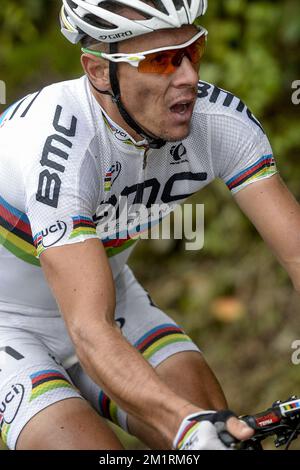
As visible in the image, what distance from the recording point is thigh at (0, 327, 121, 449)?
3703mm

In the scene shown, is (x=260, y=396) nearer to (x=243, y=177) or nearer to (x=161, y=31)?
(x=243, y=177)

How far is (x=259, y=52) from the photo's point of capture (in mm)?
8430

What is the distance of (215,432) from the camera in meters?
3.01

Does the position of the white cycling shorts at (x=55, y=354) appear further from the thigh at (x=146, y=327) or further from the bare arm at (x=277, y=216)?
the bare arm at (x=277, y=216)

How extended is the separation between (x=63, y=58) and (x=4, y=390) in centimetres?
569

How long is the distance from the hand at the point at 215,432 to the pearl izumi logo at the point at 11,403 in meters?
1.04

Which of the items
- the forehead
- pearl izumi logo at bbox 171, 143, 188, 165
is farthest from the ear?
pearl izumi logo at bbox 171, 143, 188, 165

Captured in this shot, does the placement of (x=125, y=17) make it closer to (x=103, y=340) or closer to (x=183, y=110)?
(x=183, y=110)

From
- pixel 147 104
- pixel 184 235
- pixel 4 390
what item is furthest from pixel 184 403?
pixel 184 235

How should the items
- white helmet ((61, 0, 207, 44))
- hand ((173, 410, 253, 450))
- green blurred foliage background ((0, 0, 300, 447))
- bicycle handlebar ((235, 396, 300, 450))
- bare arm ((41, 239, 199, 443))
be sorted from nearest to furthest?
hand ((173, 410, 253, 450))
bicycle handlebar ((235, 396, 300, 450))
bare arm ((41, 239, 199, 443))
white helmet ((61, 0, 207, 44))
green blurred foliage background ((0, 0, 300, 447))

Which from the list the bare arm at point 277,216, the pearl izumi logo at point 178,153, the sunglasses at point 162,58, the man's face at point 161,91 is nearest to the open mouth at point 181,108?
the man's face at point 161,91

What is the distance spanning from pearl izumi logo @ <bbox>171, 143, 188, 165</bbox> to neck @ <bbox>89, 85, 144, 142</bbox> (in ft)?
0.73

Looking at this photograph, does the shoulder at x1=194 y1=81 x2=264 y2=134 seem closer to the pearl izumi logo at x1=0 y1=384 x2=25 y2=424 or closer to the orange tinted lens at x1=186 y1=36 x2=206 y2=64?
the orange tinted lens at x1=186 y1=36 x2=206 y2=64

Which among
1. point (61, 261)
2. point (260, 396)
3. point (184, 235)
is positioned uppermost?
point (61, 261)
